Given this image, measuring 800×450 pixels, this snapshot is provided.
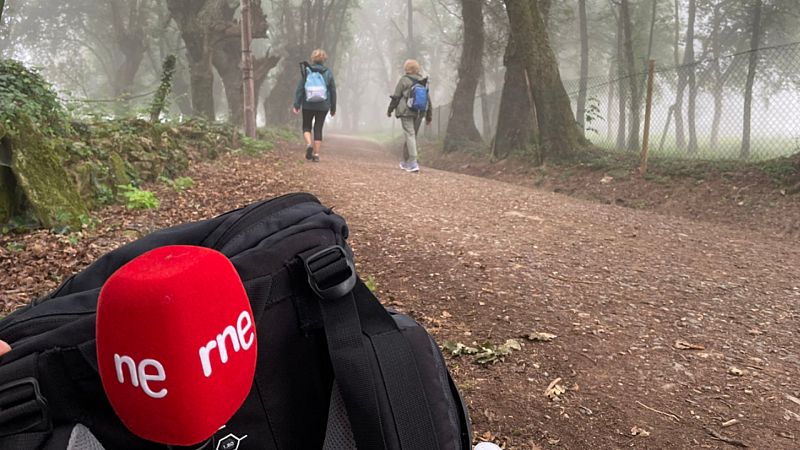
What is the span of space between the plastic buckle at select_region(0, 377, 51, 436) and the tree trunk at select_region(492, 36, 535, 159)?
11.6 meters

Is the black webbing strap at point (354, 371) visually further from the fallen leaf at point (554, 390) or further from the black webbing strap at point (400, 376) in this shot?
the fallen leaf at point (554, 390)

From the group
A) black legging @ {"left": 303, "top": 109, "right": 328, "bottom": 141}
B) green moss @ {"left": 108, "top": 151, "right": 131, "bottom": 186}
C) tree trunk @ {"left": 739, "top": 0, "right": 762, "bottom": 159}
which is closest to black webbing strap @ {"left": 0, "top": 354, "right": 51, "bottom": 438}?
green moss @ {"left": 108, "top": 151, "right": 131, "bottom": 186}

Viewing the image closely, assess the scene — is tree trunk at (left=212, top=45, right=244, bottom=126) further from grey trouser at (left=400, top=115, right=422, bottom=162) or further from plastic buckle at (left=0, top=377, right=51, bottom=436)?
plastic buckle at (left=0, top=377, right=51, bottom=436)

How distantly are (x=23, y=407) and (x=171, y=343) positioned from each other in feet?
1.18

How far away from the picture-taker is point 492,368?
2.67 metres

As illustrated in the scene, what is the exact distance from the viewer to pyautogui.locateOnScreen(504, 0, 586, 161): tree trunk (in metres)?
10.0

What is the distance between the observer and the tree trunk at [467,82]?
15570 millimetres

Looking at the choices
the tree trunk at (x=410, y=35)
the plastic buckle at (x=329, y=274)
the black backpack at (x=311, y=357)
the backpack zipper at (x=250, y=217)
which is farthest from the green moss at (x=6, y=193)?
the tree trunk at (x=410, y=35)

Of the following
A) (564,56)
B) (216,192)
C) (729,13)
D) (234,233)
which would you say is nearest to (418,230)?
(216,192)

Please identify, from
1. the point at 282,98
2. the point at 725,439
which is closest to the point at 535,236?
the point at 725,439

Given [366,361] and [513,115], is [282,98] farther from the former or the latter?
[366,361]

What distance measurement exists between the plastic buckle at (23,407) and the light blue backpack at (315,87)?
9.34 meters

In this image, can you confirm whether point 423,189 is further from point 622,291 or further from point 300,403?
point 300,403

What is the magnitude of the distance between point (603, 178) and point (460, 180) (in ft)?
8.14
